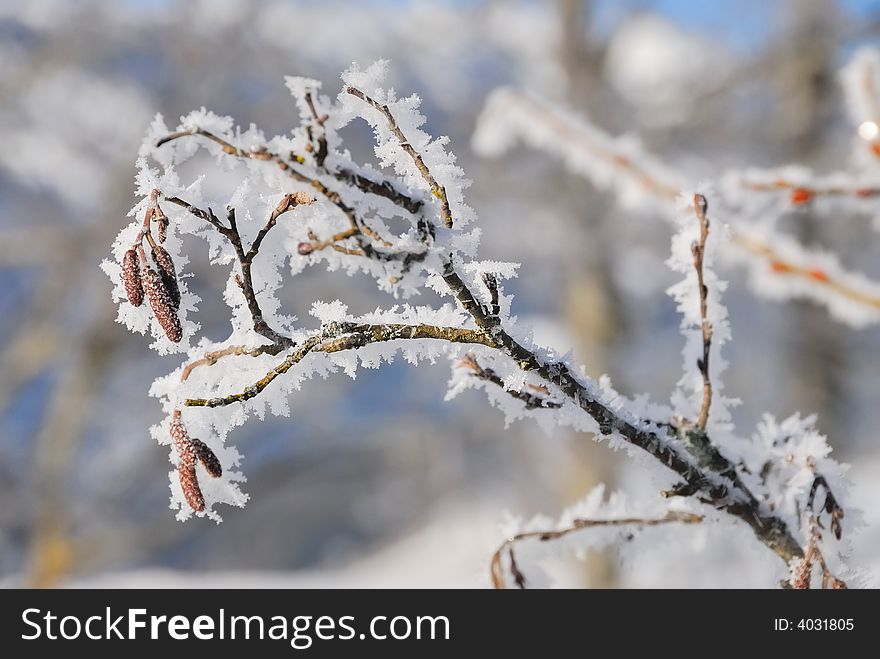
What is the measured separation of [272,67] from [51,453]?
399 centimetres

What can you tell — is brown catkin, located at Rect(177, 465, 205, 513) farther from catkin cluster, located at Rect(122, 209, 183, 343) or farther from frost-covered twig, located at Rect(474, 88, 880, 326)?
frost-covered twig, located at Rect(474, 88, 880, 326)

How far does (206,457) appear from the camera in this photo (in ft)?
2.21

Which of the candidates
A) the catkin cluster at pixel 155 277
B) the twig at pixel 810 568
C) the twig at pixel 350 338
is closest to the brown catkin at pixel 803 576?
the twig at pixel 810 568

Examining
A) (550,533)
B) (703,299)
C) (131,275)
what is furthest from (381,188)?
(550,533)

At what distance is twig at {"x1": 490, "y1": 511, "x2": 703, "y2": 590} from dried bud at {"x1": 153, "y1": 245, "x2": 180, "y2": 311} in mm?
521

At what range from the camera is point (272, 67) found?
677 centimetres

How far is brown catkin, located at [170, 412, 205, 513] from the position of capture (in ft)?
2.16

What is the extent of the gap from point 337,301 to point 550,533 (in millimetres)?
469

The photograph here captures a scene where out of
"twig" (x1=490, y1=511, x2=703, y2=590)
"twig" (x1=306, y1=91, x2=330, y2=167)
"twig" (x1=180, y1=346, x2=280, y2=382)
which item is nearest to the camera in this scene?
"twig" (x1=306, y1=91, x2=330, y2=167)

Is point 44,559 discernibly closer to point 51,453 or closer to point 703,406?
point 51,453

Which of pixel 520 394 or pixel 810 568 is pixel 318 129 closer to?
pixel 520 394

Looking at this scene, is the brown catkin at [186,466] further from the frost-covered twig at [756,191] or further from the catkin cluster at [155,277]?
the frost-covered twig at [756,191]

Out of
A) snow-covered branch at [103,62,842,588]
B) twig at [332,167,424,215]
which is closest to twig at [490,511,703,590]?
snow-covered branch at [103,62,842,588]
